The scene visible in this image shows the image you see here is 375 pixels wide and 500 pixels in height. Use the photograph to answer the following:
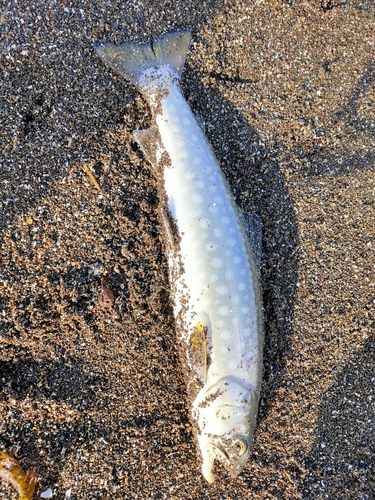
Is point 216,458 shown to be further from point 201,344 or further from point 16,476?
point 16,476

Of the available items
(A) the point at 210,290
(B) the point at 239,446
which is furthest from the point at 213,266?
(B) the point at 239,446

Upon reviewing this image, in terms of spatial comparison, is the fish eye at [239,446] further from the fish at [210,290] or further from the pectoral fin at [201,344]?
the pectoral fin at [201,344]

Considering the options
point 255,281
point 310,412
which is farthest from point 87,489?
point 255,281

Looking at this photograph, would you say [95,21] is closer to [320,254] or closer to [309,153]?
[309,153]

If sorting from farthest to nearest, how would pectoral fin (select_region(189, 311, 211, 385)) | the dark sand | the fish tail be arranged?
the fish tail → the dark sand → pectoral fin (select_region(189, 311, 211, 385))

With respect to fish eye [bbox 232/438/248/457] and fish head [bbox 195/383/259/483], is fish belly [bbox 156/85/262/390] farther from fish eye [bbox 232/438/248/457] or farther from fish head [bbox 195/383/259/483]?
fish eye [bbox 232/438/248/457]

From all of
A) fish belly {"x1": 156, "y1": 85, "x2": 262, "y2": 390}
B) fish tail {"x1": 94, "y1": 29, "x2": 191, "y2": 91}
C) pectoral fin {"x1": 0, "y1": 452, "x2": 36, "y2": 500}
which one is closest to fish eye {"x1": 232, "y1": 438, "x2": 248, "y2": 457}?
fish belly {"x1": 156, "y1": 85, "x2": 262, "y2": 390}

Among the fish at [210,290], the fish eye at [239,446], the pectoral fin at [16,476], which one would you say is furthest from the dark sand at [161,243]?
the fish eye at [239,446]
